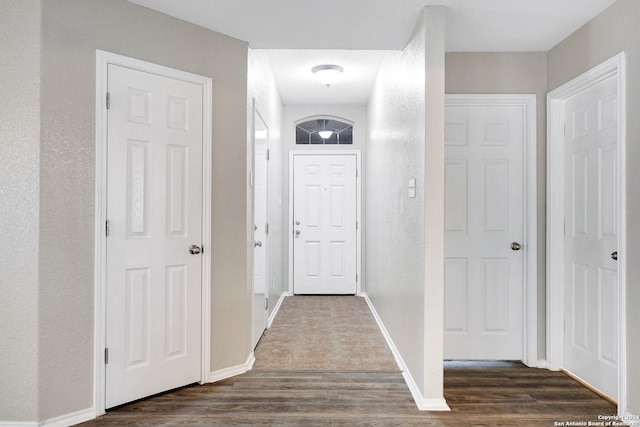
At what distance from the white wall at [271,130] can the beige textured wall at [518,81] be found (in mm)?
1474

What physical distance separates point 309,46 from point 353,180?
279cm

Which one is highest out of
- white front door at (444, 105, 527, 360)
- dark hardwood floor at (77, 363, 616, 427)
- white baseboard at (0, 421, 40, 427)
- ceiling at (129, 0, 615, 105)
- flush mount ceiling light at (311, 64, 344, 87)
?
flush mount ceiling light at (311, 64, 344, 87)

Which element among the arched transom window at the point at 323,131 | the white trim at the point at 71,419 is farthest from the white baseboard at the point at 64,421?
the arched transom window at the point at 323,131

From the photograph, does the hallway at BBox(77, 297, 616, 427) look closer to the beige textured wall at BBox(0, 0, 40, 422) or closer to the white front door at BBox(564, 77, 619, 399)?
the white front door at BBox(564, 77, 619, 399)

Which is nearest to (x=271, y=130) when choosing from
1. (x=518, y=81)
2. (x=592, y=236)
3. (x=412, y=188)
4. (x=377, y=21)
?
(x=377, y=21)

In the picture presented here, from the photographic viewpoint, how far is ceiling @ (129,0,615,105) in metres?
2.33

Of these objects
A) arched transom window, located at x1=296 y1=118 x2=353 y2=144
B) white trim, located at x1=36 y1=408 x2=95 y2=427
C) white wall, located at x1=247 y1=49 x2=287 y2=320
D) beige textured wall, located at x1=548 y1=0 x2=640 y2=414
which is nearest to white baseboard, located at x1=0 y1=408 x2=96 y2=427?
white trim, located at x1=36 y1=408 x2=95 y2=427

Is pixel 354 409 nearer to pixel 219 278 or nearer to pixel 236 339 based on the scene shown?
pixel 236 339

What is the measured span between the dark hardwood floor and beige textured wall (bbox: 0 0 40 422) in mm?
417

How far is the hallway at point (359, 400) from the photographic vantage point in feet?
7.11

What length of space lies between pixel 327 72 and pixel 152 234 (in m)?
2.50

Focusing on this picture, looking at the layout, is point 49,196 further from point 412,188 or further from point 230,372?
point 412,188

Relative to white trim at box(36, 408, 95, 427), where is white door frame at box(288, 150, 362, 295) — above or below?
above

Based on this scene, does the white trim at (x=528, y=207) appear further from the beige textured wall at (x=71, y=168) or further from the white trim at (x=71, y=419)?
the white trim at (x=71, y=419)
